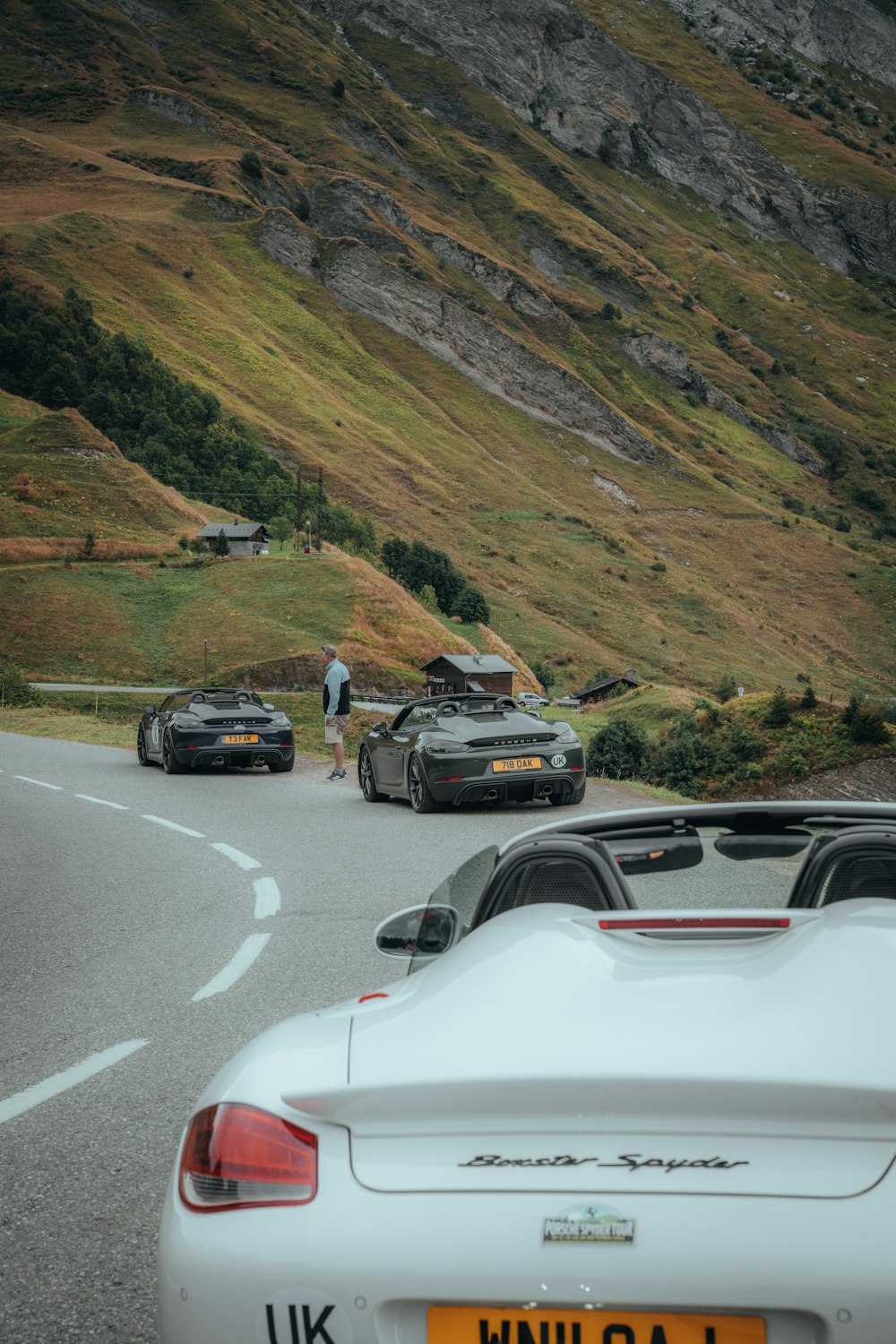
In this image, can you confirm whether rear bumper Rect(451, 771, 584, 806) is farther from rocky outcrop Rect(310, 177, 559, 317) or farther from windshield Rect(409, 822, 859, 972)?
rocky outcrop Rect(310, 177, 559, 317)

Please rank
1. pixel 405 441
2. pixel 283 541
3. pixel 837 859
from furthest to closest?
1. pixel 405 441
2. pixel 283 541
3. pixel 837 859

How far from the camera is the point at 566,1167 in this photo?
189 cm

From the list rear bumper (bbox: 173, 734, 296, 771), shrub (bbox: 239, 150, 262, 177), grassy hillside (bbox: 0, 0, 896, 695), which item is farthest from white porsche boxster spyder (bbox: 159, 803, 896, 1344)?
shrub (bbox: 239, 150, 262, 177)

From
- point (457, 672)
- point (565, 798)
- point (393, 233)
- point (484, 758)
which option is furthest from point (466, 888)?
point (393, 233)

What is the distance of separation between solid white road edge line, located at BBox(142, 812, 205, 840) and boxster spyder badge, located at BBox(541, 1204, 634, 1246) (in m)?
11.0

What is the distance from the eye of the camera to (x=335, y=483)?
4771 inches

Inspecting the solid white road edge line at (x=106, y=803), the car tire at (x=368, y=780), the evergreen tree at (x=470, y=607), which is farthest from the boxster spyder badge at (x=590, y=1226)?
the evergreen tree at (x=470, y=607)

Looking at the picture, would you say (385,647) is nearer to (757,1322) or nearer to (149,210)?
(757,1322)

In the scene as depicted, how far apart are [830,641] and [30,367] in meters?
81.5

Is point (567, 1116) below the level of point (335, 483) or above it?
above

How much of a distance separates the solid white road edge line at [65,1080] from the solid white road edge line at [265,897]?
120 inches

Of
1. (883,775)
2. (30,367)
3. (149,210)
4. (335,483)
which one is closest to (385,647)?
(883,775)

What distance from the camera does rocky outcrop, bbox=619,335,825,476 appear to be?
587 feet

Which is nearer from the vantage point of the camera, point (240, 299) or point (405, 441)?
point (405, 441)
